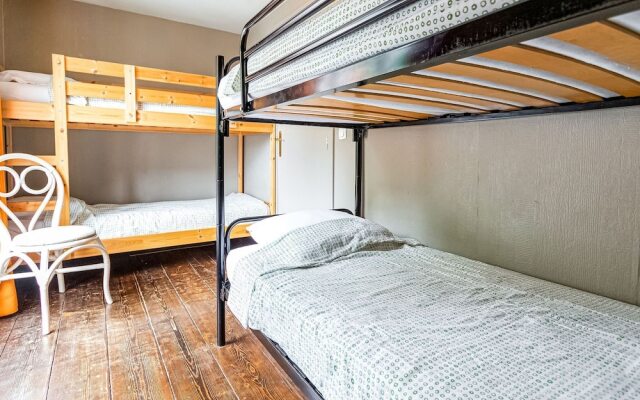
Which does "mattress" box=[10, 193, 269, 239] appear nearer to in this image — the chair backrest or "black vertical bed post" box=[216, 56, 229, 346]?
the chair backrest

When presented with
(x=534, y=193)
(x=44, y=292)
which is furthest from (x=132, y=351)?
(x=534, y=193)

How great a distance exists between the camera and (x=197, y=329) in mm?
2006

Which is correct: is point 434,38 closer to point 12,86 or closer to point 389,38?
point 389,38

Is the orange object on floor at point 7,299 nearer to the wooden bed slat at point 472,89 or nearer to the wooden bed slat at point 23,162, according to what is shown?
the wooden bed slat at point 23,162

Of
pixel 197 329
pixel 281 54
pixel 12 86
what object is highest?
pixel 12 86

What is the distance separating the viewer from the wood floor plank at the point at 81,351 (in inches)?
57.9

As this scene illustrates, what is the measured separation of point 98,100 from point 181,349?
188 centimetres

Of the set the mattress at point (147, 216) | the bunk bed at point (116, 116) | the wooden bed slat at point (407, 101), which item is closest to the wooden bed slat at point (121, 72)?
the bunk bed at point (116, 116)

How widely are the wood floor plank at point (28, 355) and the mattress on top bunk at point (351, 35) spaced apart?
152 centimetres

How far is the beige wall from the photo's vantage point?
3.23 m

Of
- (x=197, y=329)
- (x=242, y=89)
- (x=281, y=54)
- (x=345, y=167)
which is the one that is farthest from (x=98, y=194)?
(x=281, y=54)

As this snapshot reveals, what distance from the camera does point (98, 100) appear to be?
2.58 metres

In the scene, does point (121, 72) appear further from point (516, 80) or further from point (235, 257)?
point (516, 80)

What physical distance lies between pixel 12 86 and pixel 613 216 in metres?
3.33
